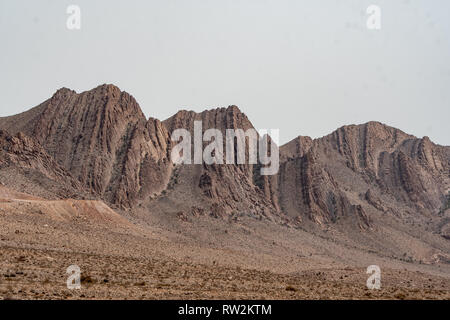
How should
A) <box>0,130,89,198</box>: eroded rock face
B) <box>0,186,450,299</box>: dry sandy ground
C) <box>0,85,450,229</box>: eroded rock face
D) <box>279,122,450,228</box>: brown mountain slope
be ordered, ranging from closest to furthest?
<box>0,186,450,299</box>: dry sandy ground < <box>0,130,89,198</box>: eroded rock face < <box>0,85,450,229</box>: eroded rock face < <box>279,122,450,228</box>: brown mountain slope

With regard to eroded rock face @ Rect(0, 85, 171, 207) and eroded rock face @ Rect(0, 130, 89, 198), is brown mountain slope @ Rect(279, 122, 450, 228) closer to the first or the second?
eroded rock face @ Rect(0, 85, 171, 207)

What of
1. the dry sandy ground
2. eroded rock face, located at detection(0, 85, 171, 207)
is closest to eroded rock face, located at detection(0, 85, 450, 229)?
eroded rock face, located at detection(0, 85, 171, 207)

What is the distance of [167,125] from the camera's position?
4872 inches

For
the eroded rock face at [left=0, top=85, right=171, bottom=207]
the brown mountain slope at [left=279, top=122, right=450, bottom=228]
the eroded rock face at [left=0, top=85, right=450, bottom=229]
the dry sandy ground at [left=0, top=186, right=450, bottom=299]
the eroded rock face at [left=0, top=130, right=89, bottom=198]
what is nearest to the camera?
the dry sandy ground at [left=0, top=186, right=450, bottom=299]

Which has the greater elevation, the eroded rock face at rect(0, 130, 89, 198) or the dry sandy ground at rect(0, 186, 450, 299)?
the eroded rock face at rect(0, 130, 89, 198)

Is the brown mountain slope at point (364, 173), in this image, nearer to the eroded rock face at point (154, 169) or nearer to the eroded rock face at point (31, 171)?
the eroded rock face at point (154, 169)

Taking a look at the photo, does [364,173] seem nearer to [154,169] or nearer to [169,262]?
[154,169]

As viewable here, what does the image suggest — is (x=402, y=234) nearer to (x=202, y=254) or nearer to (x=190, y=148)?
(x=190, y=148)

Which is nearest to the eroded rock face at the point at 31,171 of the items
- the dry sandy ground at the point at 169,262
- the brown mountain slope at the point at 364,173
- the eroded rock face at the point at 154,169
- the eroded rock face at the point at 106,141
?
the eroded rock face at the point at 154,169

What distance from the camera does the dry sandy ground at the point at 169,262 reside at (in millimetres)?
25969

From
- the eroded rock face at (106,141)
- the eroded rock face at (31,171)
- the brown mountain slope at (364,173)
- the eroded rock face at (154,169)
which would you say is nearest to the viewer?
the eroded rock face at (31,171)

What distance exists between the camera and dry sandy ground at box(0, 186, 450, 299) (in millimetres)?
25969

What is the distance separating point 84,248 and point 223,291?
70.3 feet
